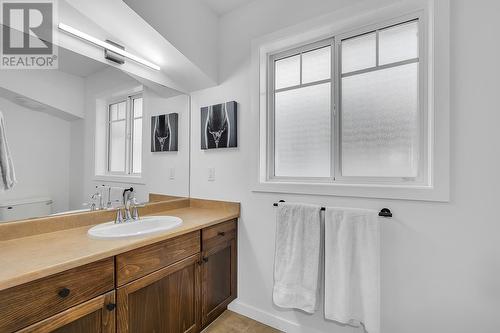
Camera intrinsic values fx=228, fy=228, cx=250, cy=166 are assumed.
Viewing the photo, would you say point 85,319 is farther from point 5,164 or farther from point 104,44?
point 104,44

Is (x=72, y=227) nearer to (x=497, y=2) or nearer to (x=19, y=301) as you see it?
(x=19, y=301)

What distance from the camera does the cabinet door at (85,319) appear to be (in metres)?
0.89

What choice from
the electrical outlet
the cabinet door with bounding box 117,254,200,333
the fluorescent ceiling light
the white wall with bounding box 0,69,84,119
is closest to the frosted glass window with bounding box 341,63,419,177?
the electrical outlet

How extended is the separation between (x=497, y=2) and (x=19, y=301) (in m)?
→ 2.52

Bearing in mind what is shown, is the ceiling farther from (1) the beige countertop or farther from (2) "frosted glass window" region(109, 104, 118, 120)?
(1) the beige countertop

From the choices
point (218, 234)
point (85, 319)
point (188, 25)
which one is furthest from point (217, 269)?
point (188, 25)

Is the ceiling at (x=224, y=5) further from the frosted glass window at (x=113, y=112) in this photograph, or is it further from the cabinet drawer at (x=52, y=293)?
the cabinet drawer at (x=52, y=293)

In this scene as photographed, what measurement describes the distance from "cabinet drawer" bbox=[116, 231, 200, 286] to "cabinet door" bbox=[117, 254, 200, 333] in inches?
1.4

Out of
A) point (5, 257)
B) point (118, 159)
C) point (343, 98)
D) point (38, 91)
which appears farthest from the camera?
point (118, 159)

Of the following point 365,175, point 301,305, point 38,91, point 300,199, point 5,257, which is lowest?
point 301,305

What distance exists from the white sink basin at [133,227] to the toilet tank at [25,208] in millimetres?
286

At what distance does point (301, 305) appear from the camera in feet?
5.21

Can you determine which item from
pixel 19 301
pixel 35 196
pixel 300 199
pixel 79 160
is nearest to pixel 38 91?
pixel 79 160

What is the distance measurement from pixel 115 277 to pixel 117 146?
1037mm
